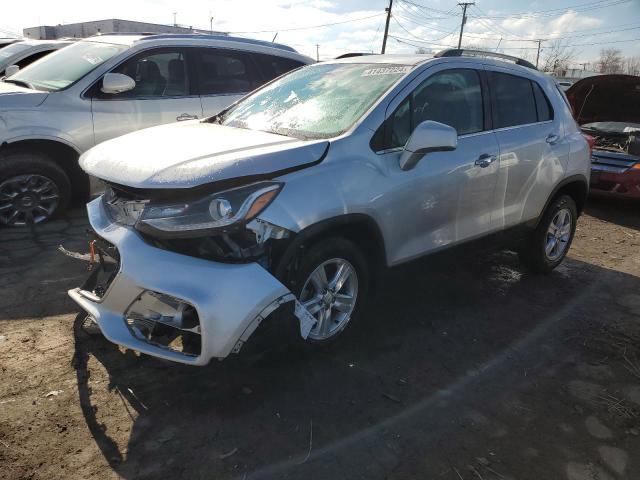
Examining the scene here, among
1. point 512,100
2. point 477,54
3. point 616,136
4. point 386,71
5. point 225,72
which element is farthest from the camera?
point 616,136

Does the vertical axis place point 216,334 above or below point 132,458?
above

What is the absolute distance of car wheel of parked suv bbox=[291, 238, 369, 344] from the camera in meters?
2.94

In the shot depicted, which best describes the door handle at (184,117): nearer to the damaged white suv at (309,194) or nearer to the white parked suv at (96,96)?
the white parked suv at (96,96)

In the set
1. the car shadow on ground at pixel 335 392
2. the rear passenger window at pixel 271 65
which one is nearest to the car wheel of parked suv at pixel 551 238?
the car shadow on ground at pixel 335 392

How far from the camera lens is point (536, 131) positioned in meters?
4.48

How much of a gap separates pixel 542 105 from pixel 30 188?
15.7ft

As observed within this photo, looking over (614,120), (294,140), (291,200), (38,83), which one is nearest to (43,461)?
(291,200)

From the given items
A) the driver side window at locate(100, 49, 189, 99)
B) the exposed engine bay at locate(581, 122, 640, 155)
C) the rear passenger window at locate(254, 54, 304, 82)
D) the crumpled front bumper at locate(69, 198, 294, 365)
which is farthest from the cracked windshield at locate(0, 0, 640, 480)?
the exposed engine bay at locate(581, 122, 640, 155)

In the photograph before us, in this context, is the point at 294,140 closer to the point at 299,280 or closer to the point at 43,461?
the point at 299,280

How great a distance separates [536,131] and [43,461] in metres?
4.14

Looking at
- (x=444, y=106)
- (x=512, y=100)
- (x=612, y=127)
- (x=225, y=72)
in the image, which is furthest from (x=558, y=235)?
(x=612, y=127)

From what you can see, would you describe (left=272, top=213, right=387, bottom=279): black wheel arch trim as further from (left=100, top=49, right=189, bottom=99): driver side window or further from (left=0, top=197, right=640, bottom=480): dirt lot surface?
(left=100, top=49, right=189, bottom=99): driver side window

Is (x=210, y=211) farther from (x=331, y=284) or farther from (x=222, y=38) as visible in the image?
(x=222, y=38)

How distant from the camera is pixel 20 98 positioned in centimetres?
506
